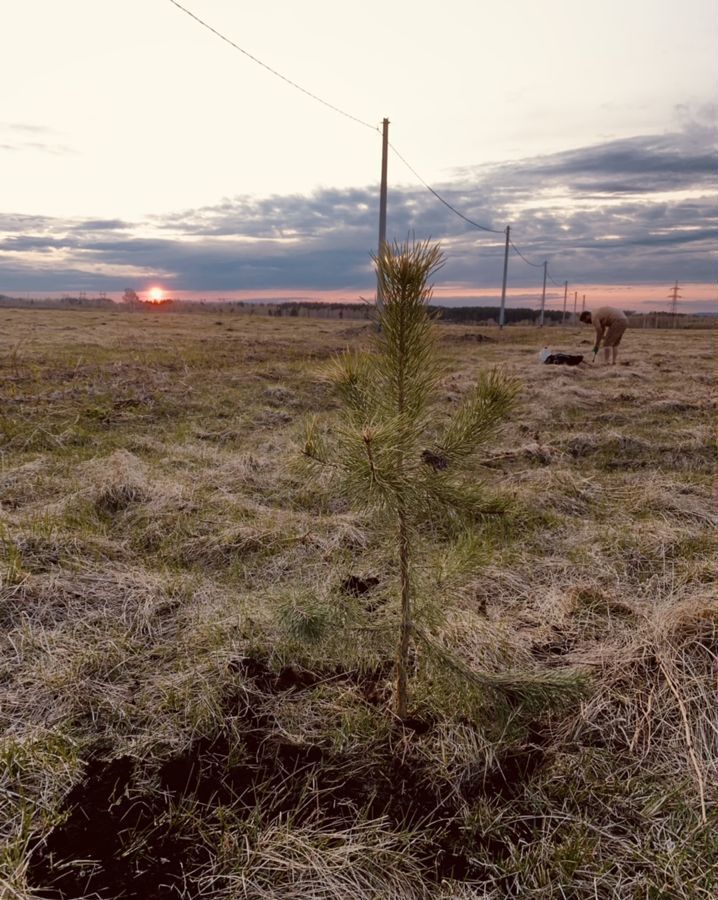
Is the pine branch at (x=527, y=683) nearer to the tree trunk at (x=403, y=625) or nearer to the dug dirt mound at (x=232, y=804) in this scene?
the tree trunk at (x=403, y=625)

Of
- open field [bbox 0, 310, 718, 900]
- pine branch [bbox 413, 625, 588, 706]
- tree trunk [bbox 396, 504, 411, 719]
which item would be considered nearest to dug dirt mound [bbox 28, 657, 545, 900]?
open field [bbox 0, 310, 718, 900]

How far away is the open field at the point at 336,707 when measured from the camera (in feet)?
6.40

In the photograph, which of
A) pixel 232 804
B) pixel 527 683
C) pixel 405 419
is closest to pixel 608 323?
pixel 527 683

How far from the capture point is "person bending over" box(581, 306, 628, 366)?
49.7 ft

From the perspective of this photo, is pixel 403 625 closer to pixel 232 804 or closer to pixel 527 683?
pixel 527 683

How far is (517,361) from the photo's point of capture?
17875 millimetres

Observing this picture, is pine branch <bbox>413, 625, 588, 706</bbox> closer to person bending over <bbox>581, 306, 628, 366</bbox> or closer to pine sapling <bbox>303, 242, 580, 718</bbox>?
pine sapling <bbox>303, 242, 580, 718</bbox>

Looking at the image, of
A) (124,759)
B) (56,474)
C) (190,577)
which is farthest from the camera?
(56,474)

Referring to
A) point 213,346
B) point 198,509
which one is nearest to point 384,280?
point 198,509

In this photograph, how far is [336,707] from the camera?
2.66 metres

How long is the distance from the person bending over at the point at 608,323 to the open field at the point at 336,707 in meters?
11.0

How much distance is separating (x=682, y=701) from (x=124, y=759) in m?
2.38

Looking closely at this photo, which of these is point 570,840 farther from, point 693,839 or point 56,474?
point 56,474

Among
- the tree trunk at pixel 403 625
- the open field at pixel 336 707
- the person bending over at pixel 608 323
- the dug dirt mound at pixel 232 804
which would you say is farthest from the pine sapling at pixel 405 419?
the person bending over at pixel 608 323
